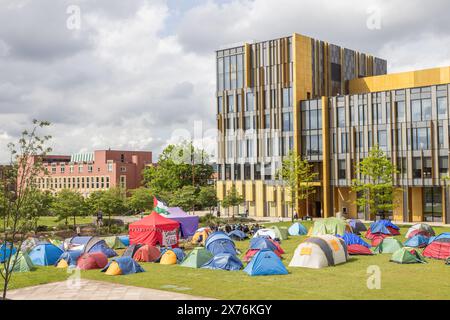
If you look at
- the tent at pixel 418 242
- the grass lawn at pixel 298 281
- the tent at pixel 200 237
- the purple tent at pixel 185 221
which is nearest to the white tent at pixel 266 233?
the tent at pixel 200 237

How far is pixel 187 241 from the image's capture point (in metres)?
45.0

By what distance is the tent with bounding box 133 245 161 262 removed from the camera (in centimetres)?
3344

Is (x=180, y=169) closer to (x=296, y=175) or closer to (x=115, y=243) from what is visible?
(x=296, y=175)

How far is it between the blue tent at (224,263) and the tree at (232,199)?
141 feet

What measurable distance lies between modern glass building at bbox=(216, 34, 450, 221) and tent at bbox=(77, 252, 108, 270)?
40.0 m

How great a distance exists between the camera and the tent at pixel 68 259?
32828 mm

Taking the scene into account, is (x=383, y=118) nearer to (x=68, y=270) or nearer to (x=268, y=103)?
(x=268, y=103)

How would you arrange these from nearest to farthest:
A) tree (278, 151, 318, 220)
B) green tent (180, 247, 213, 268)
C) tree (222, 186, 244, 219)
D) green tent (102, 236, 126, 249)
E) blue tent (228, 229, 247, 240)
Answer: green tent (180, 247, 213, 268) → green tent (102, 236, 126, 249) → blue tent (228, 229, 247, 240) → tree (278, 151, 318, 220) → tree (222, 186, 244, 219)

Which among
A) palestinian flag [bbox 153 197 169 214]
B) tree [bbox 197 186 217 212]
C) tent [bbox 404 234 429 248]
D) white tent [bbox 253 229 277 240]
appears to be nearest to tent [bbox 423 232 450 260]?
tent [bbox 404 234 429 248]

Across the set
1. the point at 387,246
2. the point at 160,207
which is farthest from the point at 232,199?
the point at 387,246

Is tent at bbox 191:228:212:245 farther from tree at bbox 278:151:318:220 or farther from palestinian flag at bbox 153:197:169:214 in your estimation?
tree at bbox 278:151:318:220
